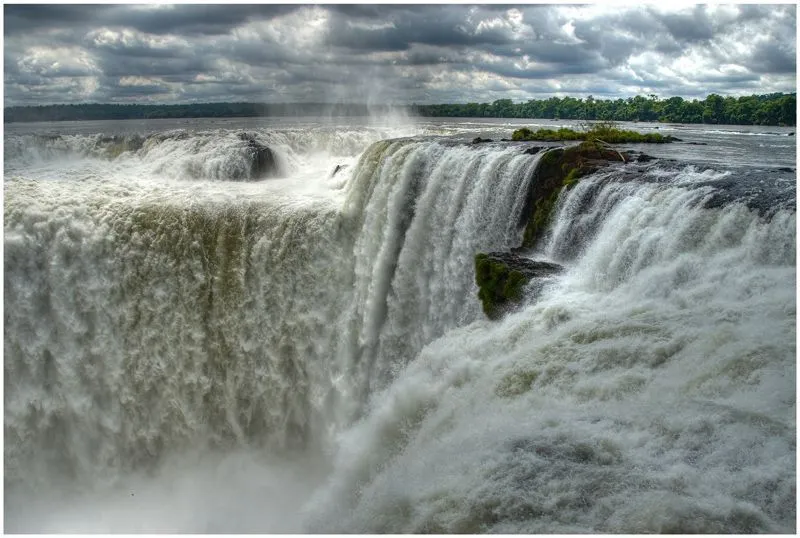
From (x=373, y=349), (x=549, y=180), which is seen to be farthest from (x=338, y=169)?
(x=549, y=180)

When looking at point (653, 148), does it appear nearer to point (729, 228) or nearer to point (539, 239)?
point (539, 239)

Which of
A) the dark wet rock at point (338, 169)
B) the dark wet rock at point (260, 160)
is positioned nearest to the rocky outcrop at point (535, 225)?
the dark wet rock at point (338, 169)

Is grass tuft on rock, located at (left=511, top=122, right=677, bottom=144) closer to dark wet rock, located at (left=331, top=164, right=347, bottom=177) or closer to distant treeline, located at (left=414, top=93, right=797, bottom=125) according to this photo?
dark wet rock, located at (left=331, top=164, right=347, bottom=177)

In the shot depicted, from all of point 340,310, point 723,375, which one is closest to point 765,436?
point 723,375

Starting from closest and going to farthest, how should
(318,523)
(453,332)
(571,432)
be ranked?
(571,432)
(318,523)
(453,332)

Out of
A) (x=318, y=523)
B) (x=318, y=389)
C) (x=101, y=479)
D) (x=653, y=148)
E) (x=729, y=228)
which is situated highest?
(x=653, y=148)
